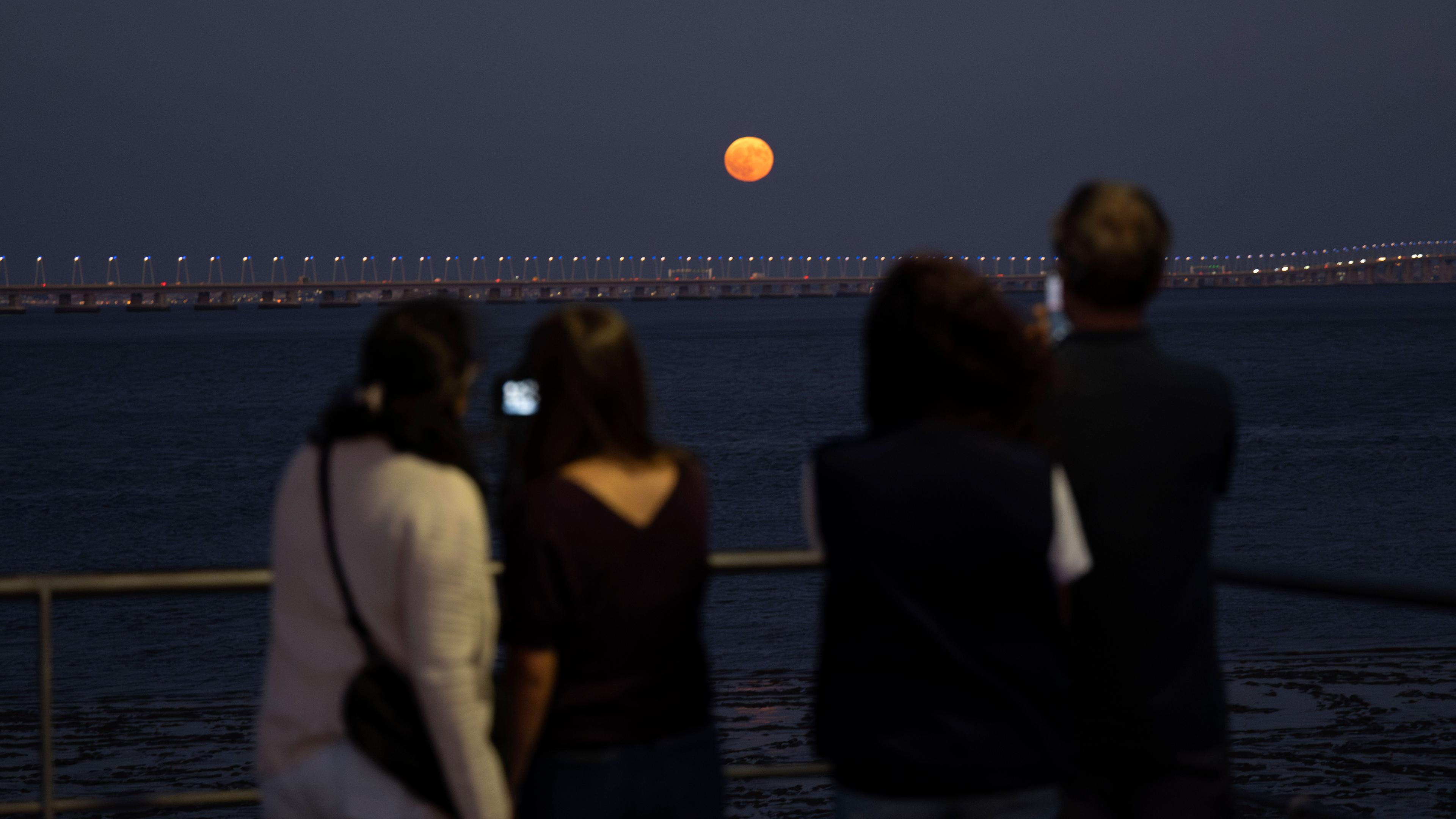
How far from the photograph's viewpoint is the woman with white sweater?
2084mm

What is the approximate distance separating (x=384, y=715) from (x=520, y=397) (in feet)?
1.78

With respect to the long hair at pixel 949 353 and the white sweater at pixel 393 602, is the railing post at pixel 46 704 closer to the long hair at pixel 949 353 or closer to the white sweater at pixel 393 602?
the white sweater at pixel 393 602

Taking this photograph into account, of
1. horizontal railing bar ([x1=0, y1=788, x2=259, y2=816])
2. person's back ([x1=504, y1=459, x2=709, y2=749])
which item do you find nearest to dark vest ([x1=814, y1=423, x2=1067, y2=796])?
person's back ([x1=504, y1=459, x2=709, y2=749])

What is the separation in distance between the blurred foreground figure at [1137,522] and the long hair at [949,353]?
161 mm

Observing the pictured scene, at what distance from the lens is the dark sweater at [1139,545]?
2199 millimetres

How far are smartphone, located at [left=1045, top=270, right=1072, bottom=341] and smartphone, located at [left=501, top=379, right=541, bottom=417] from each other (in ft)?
2.83

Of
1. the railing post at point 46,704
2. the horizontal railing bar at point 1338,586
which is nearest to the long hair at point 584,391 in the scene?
the horizontal railing bar at point 1338,586

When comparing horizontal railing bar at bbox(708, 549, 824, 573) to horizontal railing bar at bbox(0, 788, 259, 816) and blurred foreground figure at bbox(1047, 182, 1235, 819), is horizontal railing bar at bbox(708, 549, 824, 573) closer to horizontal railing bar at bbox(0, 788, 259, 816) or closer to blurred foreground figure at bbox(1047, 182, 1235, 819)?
blurred foreground figure at bbox(1047, 182, 1235, 819)

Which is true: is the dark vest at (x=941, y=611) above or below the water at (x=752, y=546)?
above

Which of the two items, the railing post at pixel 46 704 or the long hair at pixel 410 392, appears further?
the railing post at pixel 46 704

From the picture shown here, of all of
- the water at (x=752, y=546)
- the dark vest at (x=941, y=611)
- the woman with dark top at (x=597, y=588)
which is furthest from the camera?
the water at (x=752, y=546)

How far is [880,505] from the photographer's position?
2014 mm

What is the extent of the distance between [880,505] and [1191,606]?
0.59 metres

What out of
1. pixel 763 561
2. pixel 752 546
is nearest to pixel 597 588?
pixel 763 561
